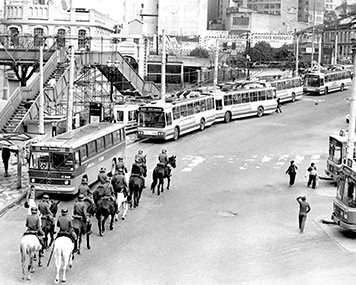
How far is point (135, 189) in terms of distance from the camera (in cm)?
2627

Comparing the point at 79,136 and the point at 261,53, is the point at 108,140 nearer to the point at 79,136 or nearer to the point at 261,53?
the point at 79,136

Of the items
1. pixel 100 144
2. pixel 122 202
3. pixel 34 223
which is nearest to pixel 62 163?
pixel 122 202

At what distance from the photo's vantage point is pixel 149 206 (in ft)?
88.5

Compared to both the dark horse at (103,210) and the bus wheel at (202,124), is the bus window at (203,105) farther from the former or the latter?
the dark horse at (103,210)

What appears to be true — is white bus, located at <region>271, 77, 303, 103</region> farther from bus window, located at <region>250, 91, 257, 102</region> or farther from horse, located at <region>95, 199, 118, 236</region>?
horse, located at <region>95, 199, 118, 236</region>

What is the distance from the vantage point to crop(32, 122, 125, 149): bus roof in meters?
27.3

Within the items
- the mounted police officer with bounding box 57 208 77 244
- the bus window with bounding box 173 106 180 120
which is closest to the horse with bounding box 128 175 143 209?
the mounted police officer with bounding box 57 208 77 244

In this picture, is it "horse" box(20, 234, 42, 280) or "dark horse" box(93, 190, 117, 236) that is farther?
"dark horse" box(93, 190, 117, 236)

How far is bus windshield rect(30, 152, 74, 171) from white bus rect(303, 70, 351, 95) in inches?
1818

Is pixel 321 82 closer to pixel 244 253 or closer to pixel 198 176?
pixel 198 176

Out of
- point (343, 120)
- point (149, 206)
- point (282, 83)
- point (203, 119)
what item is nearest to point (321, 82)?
point (282, 83)

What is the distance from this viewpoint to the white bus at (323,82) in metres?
69.6

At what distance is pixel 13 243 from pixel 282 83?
1740 inches

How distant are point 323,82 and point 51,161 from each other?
4742 centimetres
